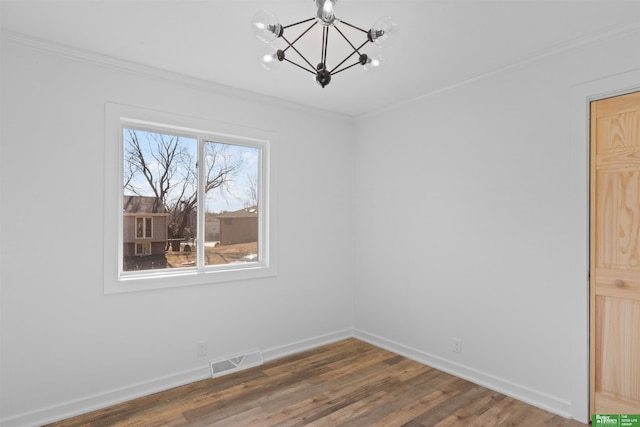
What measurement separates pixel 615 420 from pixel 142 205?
382 centimetres

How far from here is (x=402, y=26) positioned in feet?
7.52

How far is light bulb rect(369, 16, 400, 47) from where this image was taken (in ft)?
5.69

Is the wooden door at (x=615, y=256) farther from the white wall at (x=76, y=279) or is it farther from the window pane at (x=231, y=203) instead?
the window pane at (x=231, y=203)

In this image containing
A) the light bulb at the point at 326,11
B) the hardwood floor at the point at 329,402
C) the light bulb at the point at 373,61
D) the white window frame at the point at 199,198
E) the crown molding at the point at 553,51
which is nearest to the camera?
the light bulb at the point at 326,11

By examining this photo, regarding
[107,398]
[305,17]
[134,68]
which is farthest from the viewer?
[134,68]

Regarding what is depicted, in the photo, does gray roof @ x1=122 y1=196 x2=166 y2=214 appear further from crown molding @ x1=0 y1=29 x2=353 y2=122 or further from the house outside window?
crown molding @ x1=0 y1=29 x2=353 y2=122

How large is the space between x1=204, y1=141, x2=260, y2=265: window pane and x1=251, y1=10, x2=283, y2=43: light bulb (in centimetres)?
190

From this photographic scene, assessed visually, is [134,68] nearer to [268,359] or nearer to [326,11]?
[326,11]

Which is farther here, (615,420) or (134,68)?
(134,68)

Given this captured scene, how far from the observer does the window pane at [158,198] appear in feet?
9.85

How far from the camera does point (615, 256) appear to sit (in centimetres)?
242

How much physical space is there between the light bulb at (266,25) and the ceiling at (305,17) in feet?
0.96

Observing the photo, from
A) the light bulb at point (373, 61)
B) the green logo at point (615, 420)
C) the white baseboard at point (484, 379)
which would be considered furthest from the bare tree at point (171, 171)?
the green logo at point (615, 420)

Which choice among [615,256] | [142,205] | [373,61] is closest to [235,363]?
[142,205]
